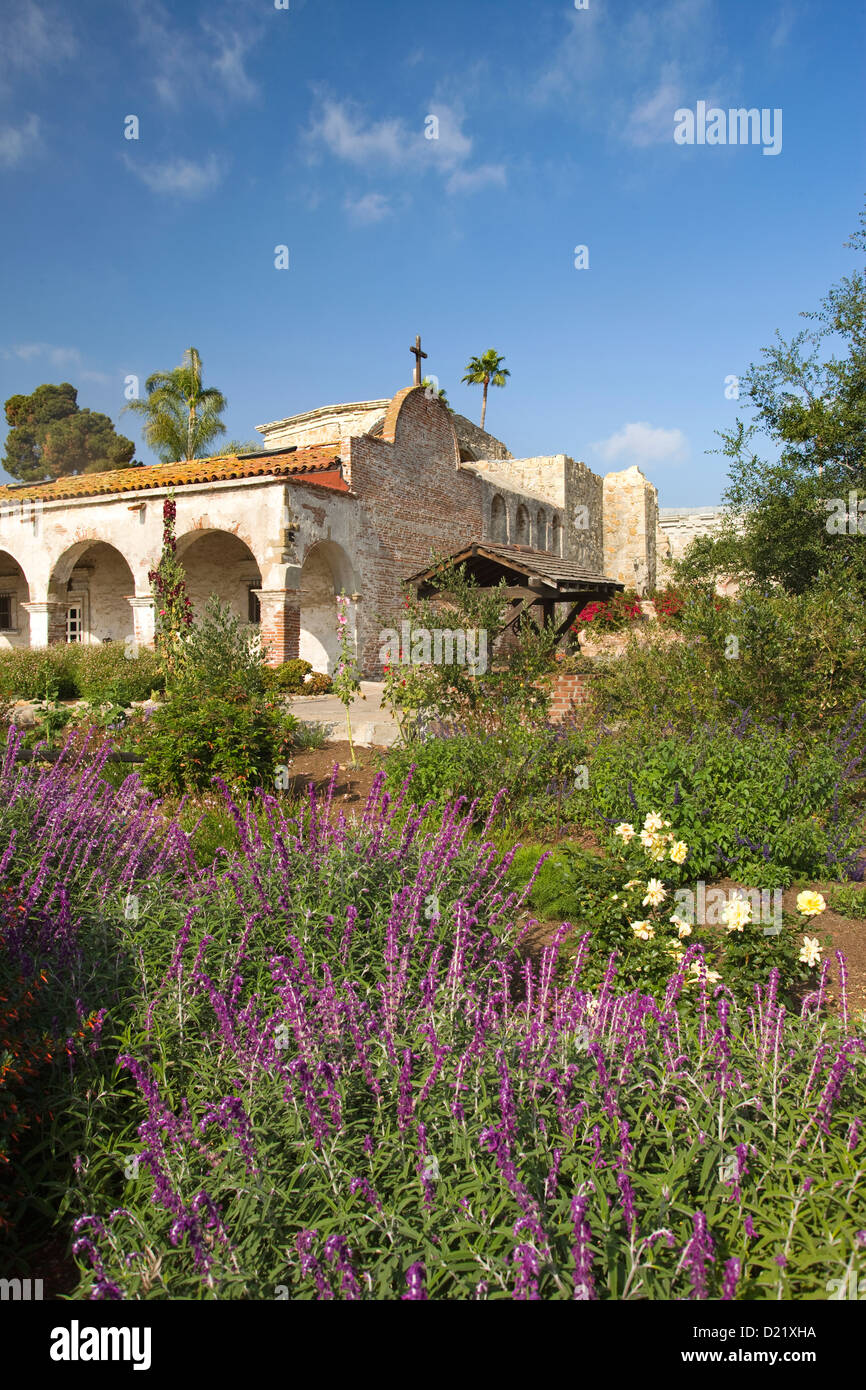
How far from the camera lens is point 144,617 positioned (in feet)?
62.3

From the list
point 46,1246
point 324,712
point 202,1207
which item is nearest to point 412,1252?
point 202,1207

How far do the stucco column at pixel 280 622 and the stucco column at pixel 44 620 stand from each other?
6.48 m

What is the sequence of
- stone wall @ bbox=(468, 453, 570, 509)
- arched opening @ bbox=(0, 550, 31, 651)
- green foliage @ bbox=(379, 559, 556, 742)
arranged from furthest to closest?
stone wall @ bbox=(468, 453, 570, 509), arched opening @ bbox=(0, 550, 31, 651), green foliage @ bbox=(379, 559, 556, 742)

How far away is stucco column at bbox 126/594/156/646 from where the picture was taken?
742 inches

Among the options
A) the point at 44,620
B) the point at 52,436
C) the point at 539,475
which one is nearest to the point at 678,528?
the point at 539,475

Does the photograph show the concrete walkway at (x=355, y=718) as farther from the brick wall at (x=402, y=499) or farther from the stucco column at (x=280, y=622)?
the brick wall at (x=402, y=499)

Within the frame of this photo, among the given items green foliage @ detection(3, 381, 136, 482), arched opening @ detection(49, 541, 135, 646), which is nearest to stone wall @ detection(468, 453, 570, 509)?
arched opening @ detection(49, 541, 135, 646)

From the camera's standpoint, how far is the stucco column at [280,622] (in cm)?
1731

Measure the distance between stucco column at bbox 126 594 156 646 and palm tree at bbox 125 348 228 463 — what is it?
54.2 ft

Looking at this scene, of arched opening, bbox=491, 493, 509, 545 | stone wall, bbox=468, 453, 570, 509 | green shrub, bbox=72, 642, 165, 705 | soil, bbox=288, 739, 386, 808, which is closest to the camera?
soil, bbox=288, 739, 386, 808

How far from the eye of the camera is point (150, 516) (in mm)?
18953

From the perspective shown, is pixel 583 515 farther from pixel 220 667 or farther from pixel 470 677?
pixel 220 667

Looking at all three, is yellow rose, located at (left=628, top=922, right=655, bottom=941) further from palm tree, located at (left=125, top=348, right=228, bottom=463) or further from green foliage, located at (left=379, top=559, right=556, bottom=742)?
palm tree, located at (left=125, top=348, right=228, bottom=463)

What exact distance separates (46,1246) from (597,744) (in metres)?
5.76
